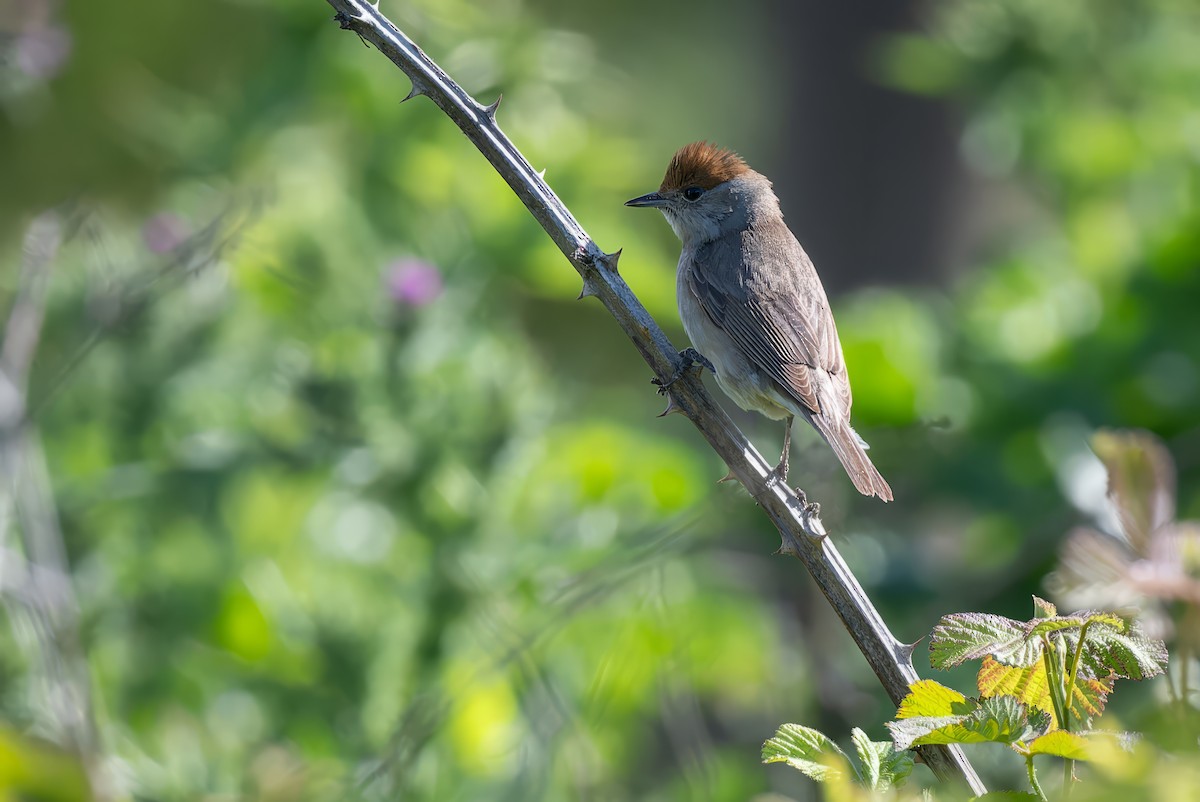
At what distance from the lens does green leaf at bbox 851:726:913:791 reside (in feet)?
3.36

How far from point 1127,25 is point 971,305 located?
2179 millimetres

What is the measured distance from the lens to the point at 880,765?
1.05 meters

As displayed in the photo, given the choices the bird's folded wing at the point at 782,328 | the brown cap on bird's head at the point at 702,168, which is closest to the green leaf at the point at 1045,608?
the bird's folded wing at the point at 782,328

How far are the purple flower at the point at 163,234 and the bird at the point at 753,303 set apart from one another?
4.11 feet

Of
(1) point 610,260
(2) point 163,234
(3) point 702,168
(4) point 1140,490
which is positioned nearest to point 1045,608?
(4) point 1140,490

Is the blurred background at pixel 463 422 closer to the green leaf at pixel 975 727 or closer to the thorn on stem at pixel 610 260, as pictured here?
the thorn on stem at pixel 610 260

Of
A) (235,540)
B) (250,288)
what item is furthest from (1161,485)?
(250,288)

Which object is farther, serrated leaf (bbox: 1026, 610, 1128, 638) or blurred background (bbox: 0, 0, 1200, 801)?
blurred background (bbox: 0, 0, 1200, 801)

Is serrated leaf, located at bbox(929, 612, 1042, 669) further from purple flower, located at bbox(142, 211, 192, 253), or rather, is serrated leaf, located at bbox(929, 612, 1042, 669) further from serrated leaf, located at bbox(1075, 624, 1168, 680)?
purple flower, located at bbox(142, 211, 192, 253)

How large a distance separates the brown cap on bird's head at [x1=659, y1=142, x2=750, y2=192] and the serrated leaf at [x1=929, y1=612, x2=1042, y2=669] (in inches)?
100

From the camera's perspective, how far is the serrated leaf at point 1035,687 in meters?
1.10

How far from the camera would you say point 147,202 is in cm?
536

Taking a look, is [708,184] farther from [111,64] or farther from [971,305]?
[111,64]

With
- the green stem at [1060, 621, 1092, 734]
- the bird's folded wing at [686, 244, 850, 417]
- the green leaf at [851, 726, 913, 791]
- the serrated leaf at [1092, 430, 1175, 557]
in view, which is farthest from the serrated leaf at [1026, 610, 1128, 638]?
the bird's folded wing at [686, 244, 850, 417]
